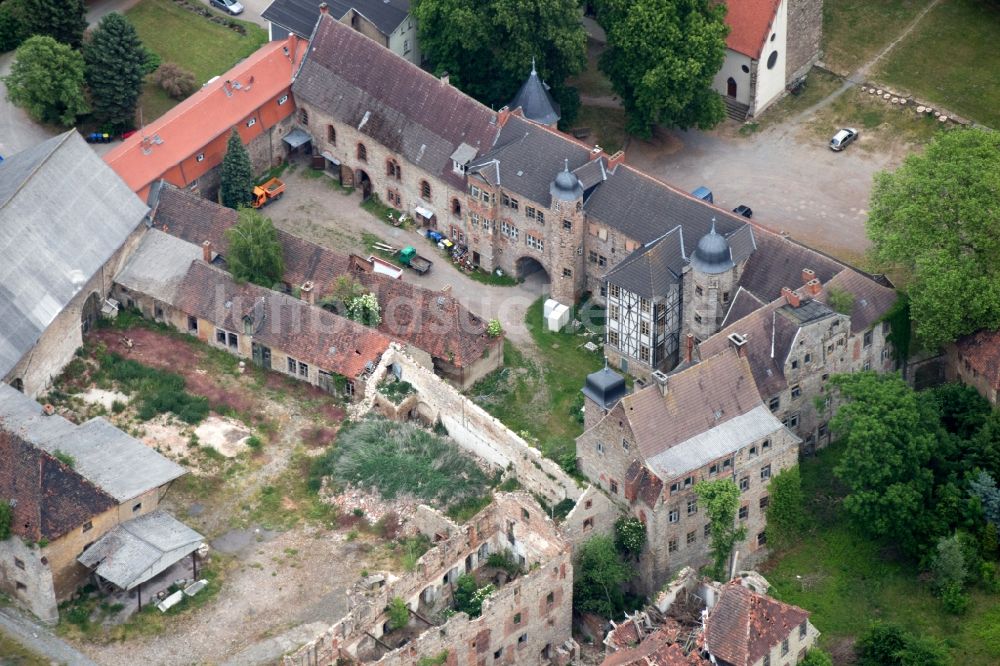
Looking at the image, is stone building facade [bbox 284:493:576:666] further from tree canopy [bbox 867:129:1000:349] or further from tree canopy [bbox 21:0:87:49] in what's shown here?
tree canopy [bbox 21:0:87:49]

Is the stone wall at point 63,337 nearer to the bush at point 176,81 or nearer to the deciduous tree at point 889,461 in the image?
the bush at point 176,81

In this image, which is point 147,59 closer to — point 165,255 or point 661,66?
point 165,255

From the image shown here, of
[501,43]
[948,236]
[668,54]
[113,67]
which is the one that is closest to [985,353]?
[948,236]

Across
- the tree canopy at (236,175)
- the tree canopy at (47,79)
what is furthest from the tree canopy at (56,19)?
the tree canopy at (236,175)

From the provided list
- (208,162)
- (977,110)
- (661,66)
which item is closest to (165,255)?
(208,162)

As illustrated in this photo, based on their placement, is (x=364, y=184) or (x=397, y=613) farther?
(x=364, y=184)

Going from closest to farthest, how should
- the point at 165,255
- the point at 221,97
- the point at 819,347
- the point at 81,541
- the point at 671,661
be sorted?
the point at 671,661, the point at 81,541, the point at 819,347, the point at 165,255, the point at 221,97

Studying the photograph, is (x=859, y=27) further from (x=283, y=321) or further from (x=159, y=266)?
(x=159, y=266)
